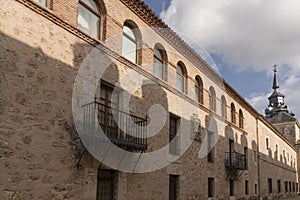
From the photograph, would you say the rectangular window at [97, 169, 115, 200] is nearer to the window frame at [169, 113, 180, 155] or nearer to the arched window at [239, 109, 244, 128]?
the window frame at [169, 113, 180, 155]

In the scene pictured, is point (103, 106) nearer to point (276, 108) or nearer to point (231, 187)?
point (231, 187)

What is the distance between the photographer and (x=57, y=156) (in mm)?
7934

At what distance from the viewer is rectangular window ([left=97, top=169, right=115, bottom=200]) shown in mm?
9398

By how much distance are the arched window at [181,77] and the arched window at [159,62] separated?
128cm

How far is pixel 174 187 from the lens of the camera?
43.4ft

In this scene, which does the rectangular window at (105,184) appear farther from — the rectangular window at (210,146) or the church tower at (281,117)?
the church tower at (281,117)

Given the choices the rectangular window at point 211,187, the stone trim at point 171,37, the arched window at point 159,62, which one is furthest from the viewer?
the rectangular window at point 211,187

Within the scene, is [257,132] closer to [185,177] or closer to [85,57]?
[185,177]

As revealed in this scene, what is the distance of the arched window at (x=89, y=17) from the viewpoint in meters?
9.55

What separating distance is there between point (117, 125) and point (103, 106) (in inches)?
30.8

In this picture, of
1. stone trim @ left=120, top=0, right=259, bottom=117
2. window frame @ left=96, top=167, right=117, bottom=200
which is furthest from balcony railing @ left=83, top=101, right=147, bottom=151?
stone trim @ left=120, top=0, right=259, bottom=117

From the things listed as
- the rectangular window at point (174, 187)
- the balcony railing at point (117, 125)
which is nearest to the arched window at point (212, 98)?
the rectangular window at point (174, 187)

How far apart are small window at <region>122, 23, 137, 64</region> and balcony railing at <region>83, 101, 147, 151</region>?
87.2 inches

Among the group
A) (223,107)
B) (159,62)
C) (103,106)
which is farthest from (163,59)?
(223,107)
